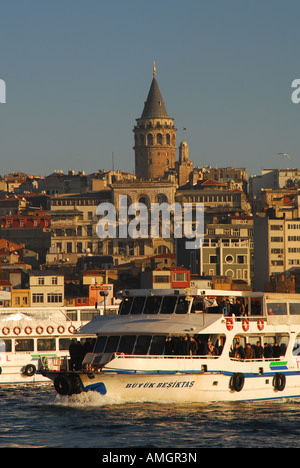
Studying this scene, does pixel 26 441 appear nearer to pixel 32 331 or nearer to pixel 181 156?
pixel 32 331

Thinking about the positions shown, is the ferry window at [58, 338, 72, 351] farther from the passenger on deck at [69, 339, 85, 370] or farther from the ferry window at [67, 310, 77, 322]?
the passenger on deck at [69, 339, 85, 370]

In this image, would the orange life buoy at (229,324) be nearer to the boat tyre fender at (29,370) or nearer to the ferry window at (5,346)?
the boat tyre fender at (29,370)

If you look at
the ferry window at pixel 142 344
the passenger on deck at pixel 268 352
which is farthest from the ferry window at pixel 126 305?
the passenger on deck at pixel 268 352

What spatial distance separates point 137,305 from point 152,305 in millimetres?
651

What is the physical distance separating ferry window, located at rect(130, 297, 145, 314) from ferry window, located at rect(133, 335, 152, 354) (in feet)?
6.90

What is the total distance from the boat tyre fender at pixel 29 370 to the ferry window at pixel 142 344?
10647mm

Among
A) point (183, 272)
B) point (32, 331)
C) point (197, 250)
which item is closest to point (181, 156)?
point (197, 250)

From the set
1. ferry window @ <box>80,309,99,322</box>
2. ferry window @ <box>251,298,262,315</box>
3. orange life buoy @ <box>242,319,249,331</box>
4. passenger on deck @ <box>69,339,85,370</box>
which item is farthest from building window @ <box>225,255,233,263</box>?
orange life buoy @ <box>242,319,249,331</box>

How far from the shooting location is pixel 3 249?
138m

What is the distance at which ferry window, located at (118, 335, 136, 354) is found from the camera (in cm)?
3318

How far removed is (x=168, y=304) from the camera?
34.7 m

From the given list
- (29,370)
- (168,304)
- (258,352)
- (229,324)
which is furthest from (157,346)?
(29,370)

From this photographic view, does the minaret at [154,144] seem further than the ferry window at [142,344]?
Yes

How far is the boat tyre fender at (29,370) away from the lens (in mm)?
42562
